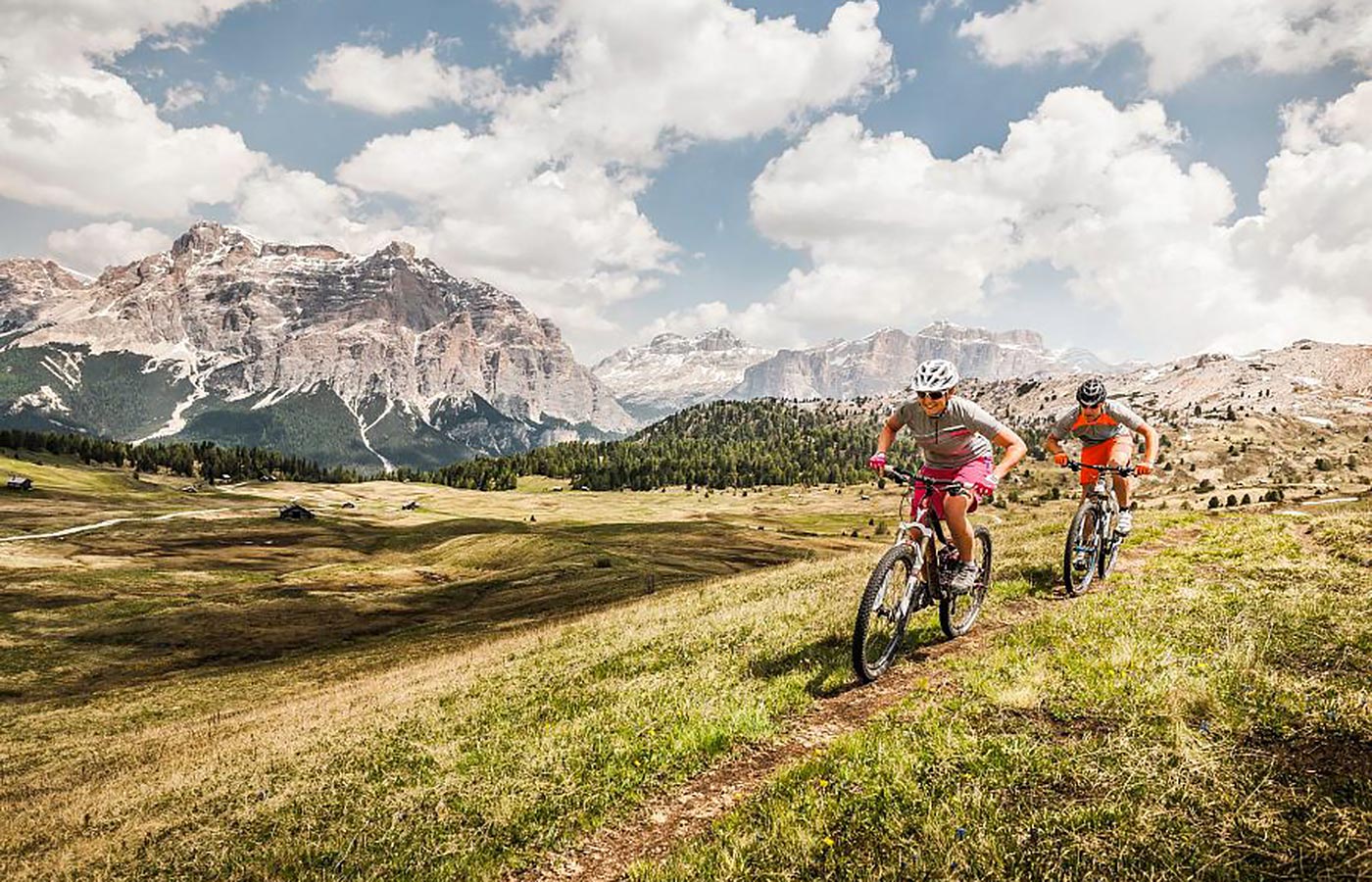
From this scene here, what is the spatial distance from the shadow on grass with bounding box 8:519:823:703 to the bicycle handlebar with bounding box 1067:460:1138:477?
110 feet

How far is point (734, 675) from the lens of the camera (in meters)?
12.4

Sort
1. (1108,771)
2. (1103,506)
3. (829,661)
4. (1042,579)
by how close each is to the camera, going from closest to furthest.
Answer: (1108,771) → (829,661) → (1103,506) → (1042,579)

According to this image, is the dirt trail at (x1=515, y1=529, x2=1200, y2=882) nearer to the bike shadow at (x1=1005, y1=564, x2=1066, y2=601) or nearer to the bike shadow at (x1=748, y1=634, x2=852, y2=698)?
the bike shadow at (x1=748, y1=634, x2=852, y2=698)

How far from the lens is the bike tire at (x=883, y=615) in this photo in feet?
34.4

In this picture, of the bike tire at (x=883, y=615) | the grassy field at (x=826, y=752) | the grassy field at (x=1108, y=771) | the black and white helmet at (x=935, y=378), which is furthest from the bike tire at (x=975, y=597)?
the black and white helmet at (x=935, y=378)

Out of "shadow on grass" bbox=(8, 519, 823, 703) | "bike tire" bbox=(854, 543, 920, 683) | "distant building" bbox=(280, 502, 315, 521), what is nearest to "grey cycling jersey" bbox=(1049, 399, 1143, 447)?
"bike tire" bbox=(854, 543, 920, 683)

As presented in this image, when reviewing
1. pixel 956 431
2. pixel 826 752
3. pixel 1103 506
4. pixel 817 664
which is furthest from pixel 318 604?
pixel 826 752

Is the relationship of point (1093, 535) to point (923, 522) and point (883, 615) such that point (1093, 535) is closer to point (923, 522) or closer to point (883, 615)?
point (923, 522)

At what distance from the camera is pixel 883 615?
11062 mm

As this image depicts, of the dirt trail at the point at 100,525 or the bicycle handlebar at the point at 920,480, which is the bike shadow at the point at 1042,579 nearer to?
the bicycle handlebar at the point at 920,480

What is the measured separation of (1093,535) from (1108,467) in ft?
6.00

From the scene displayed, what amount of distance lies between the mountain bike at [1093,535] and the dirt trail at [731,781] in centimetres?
488

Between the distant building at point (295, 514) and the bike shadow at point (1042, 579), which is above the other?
the bike shadow at point (1042, 579)

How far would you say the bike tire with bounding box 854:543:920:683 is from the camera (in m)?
10.5
